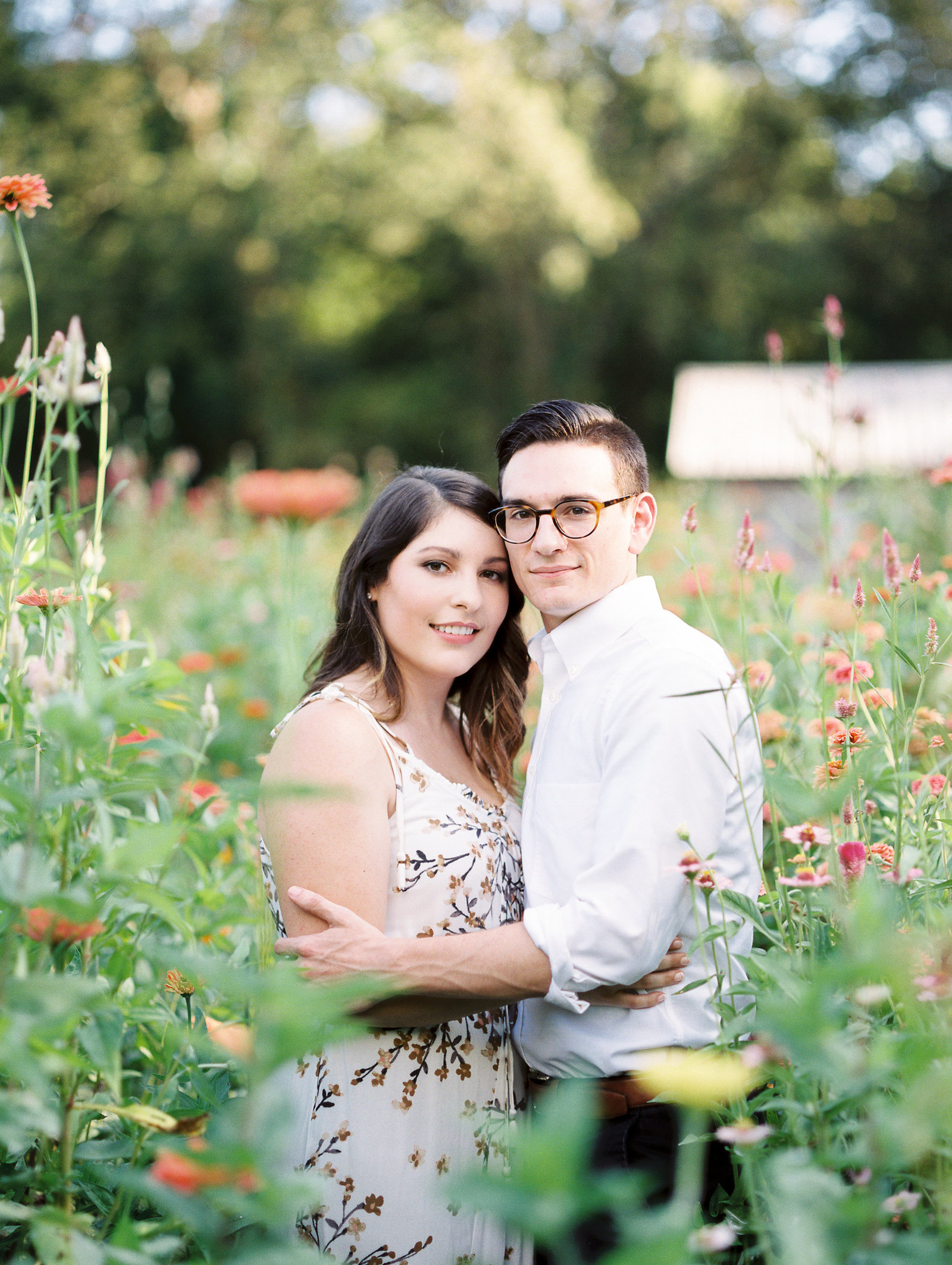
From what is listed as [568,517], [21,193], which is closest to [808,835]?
[568,517]

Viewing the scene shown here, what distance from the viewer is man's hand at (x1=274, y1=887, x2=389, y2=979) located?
1.47m

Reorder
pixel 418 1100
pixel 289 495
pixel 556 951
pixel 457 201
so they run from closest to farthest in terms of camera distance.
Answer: pixel 556 951 → pixel 418 1100 → pixel 289 495 → pixel 457 201

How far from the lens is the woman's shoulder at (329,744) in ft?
5.56

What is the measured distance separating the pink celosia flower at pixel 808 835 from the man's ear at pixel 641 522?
732 mm

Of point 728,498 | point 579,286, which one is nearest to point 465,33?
point 579,286

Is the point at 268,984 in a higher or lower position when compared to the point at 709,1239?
higher

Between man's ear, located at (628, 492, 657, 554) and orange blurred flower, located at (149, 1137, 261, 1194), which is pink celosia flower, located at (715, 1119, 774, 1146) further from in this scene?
man's ear, located at (628, 492, 657, 554)

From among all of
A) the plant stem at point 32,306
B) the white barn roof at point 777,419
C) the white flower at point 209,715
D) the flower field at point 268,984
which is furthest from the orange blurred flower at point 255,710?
the white barn roof at point 777,419

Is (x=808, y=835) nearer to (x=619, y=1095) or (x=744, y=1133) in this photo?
(x=744, y=1133)

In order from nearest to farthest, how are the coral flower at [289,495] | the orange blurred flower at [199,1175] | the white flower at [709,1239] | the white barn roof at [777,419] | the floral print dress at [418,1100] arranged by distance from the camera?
the orange blurred flower at [199,1175]
the white flower at [709,1239]
the floral print dress at [418,1100]
the coral flower at [289,495]
the white barn roof at [777,419]

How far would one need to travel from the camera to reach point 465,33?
17.0 meters

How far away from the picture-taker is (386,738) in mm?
1796

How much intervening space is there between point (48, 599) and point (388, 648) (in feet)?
2.46

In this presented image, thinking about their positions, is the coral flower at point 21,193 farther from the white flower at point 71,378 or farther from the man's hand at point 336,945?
the man's hand at point 336,945
